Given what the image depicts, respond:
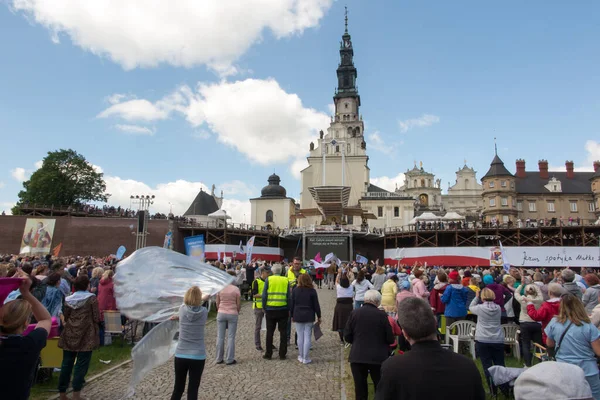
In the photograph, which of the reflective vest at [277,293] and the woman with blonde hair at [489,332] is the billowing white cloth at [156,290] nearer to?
the reflective vest at [277,293]

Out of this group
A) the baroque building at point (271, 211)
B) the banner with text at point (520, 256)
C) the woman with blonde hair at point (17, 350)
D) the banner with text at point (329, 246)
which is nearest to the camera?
the woman with blonde hair at point (17, 350)

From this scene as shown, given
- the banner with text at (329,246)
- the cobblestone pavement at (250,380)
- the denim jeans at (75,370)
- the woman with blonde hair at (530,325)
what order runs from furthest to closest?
the banner with text at (329,246) < the woman with blonde hair at (530,325) < the cobblestone pavement at (250,380) < the denim jeans at (75,370)

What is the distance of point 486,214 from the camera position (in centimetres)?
5784

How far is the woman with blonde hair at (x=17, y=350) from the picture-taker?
321 cm

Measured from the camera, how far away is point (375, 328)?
553cm

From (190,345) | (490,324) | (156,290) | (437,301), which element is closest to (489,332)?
(490,324)

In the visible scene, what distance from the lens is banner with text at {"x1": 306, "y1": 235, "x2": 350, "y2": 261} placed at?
136ft

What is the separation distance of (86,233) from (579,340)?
44.8 m

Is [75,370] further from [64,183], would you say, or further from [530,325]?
[64,183]

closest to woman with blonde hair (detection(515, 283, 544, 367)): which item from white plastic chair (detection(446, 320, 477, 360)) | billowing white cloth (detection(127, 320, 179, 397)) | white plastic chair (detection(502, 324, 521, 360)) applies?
white plastic chair (detection(502, 324, 521, 360))

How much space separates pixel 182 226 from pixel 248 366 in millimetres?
37517

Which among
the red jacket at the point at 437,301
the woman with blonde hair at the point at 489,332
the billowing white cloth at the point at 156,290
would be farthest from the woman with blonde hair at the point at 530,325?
the billowing white cloth at the point at 156,290

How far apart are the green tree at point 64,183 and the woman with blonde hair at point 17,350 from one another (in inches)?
2354

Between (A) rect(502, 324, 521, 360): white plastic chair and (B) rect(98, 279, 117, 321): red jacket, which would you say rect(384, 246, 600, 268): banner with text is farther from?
(B) rect(98, 279, 117, 321): red jacket
